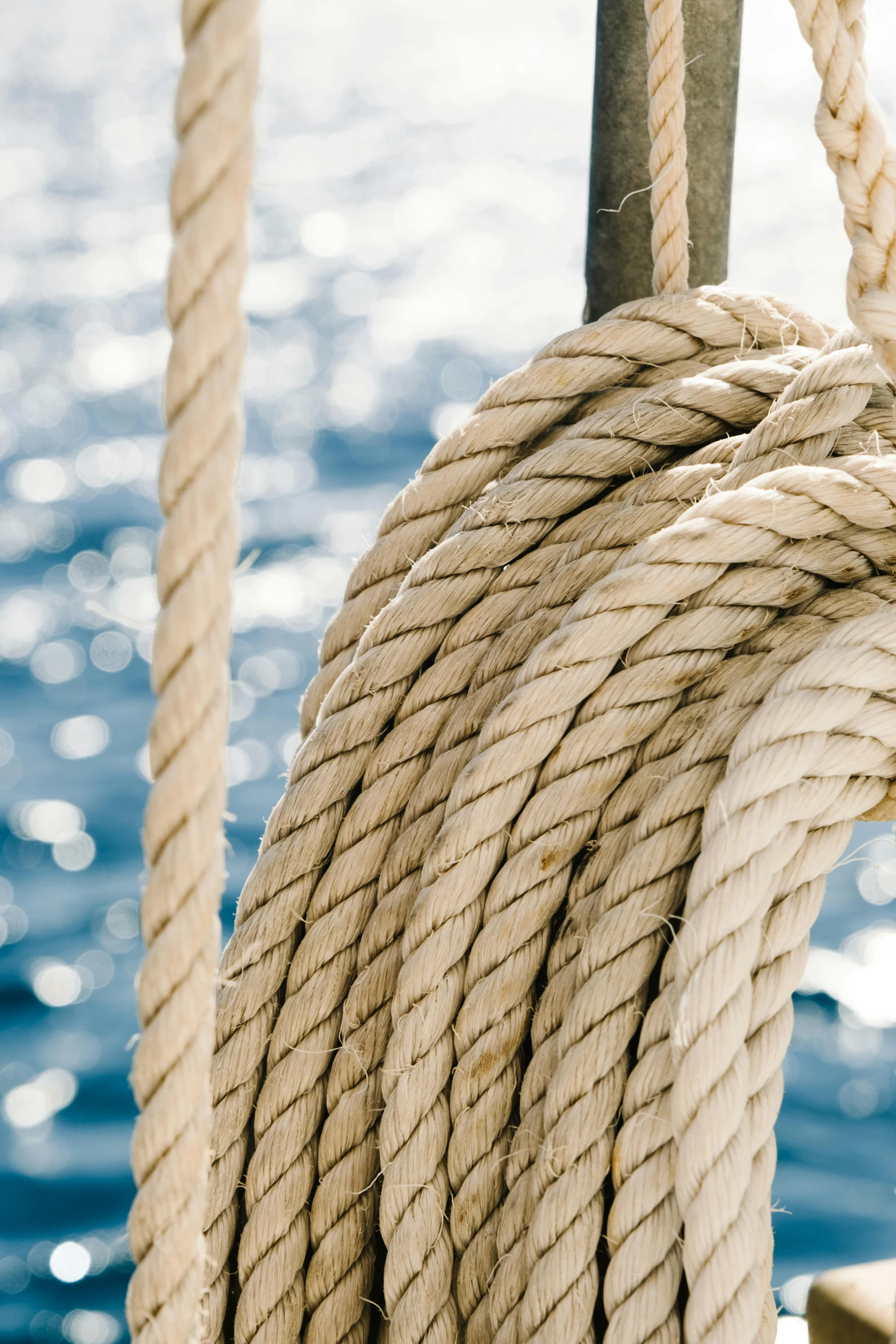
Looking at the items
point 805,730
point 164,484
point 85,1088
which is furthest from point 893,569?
point 85,1088

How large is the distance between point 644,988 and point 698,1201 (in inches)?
4.9

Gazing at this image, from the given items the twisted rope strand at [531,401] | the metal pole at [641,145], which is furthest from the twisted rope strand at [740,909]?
the metal pole at [641,145]

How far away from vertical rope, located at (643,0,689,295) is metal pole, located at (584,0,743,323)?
0.13 metres

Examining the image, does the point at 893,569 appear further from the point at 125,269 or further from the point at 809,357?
the point at 125,269

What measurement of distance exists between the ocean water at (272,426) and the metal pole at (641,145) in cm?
40

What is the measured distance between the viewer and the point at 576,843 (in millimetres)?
870

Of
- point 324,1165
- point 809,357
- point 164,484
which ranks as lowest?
point 324,1165

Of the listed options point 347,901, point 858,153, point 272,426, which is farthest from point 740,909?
point 272,426

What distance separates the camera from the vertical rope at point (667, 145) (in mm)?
884

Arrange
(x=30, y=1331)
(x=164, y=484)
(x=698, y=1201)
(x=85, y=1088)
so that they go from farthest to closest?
(x=85, y=1088), (x=30, y=1331), (x=698, y=1201), (x=164, y=484)

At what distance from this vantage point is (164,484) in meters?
0.44

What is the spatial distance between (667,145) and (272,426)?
4406 millimetres

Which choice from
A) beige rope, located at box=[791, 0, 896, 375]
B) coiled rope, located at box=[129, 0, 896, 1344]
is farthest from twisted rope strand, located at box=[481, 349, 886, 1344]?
beige rope, located at box=[791, 0, 896, 375]

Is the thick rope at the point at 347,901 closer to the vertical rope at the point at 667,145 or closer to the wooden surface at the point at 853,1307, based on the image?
the vertical rope at the point at 667,145
